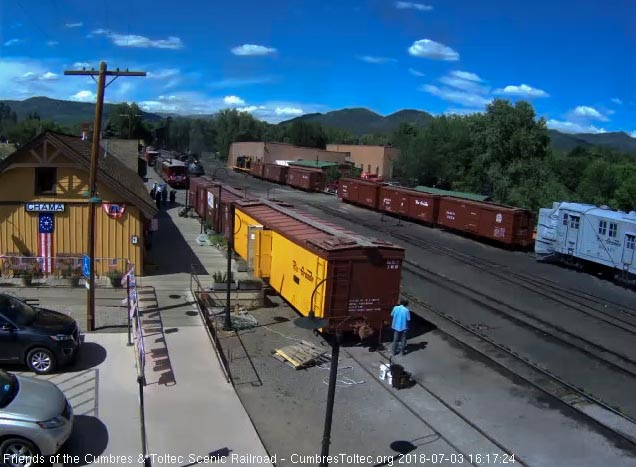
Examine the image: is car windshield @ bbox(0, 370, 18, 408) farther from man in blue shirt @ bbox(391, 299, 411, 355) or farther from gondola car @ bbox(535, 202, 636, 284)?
gondola car @ bbox(535, 202, 636, 284)

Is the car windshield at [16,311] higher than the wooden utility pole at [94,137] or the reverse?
the reverse

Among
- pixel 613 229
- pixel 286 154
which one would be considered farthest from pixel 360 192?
pixel 286 154

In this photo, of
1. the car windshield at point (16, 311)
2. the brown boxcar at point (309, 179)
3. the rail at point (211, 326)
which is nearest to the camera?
the car windshield at point (16, 311)

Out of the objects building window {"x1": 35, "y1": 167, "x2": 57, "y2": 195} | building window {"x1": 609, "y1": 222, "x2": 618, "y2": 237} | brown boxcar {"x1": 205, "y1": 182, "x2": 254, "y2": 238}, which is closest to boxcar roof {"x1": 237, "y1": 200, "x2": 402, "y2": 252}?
Result: brown boxcar {"x1": 205, "y1": 182, "x2": 254, "y2": 238}

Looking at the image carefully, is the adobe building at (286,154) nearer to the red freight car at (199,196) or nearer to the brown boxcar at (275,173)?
the brown boxcar at (275,173)

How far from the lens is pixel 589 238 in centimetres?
2889

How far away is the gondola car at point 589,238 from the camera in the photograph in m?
26.5

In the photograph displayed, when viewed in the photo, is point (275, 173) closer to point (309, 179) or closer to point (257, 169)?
point (257, 169)

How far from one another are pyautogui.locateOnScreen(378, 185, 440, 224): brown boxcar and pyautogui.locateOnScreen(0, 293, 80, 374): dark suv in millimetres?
34239

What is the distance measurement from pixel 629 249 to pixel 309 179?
4695cm

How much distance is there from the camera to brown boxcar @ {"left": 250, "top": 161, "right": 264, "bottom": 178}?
8791cm

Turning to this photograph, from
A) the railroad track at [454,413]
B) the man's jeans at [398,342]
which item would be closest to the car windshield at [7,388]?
the railroad track at [454,413]

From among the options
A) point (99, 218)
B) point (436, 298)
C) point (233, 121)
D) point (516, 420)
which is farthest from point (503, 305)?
point (233, 121)

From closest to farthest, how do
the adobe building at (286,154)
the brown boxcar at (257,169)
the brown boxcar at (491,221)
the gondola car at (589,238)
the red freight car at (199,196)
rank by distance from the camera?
1. the gondola car at (589,238)
2. the brown boxcar at (491,221)
3. the red freight car at (199,196)
4. the brown boxcar at (257,169)
5. the adobe building at (286,154)
